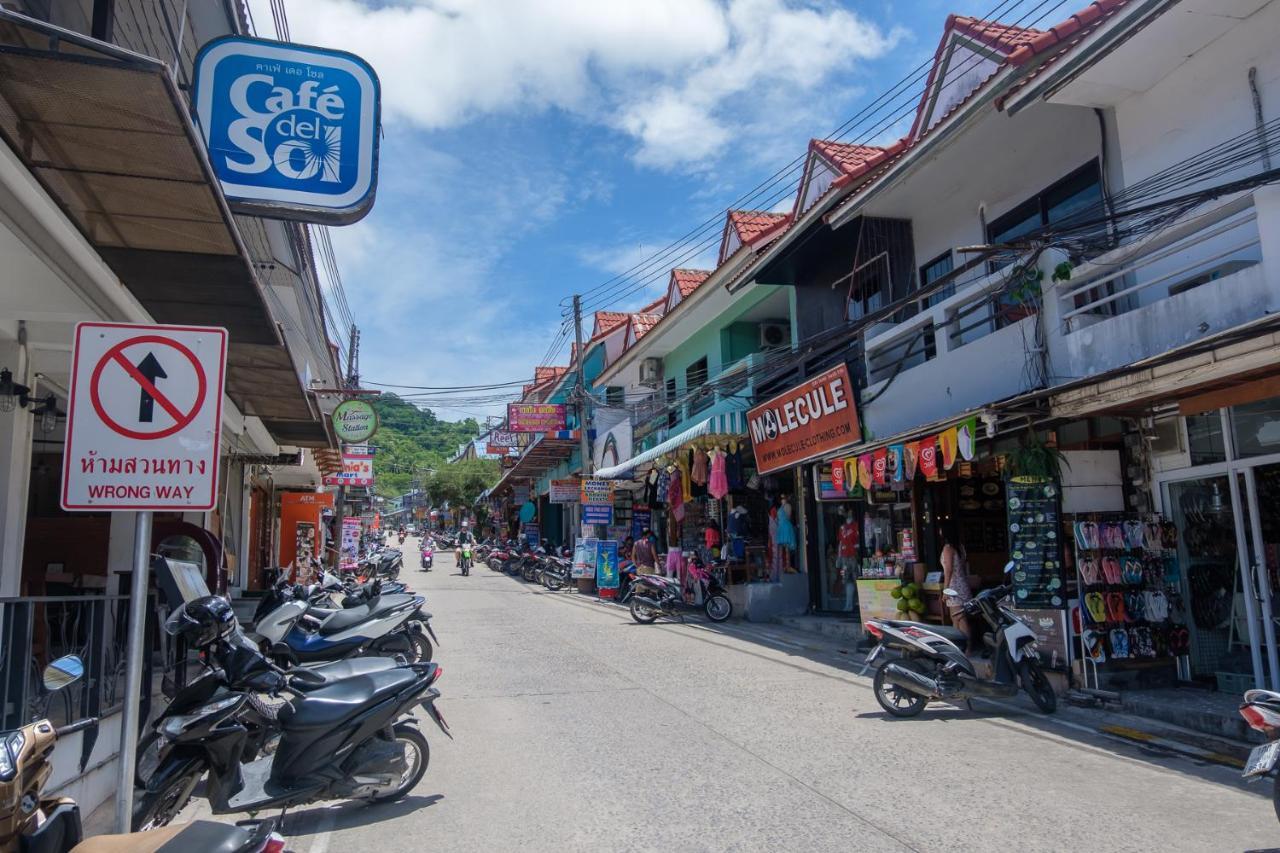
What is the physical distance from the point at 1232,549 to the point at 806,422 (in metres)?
6.23

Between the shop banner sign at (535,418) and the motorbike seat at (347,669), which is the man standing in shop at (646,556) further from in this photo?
the motorbike seat at (347,669)

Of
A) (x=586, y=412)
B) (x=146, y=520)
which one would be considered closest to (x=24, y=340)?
(x=146, y=520)

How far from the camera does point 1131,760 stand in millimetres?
6344

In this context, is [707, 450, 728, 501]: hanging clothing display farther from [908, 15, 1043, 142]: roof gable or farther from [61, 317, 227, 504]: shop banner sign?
[61, 317, 227, 504]: shop banner sign

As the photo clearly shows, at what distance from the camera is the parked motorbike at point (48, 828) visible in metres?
2.57

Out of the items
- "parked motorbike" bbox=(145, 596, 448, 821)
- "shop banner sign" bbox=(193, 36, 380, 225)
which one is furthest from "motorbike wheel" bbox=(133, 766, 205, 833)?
"shop banner sign" bbox=(193, 36, 380, 225)

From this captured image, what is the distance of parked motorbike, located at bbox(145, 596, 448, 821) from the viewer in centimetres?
467

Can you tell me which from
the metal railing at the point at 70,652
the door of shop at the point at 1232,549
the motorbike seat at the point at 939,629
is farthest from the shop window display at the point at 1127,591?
the metal railing at the point at 70,652

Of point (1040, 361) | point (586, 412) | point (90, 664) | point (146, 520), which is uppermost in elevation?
point (586, 412)

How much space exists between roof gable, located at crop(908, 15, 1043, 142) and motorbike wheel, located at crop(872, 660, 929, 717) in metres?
6.92

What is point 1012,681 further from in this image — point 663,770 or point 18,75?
point 18,75

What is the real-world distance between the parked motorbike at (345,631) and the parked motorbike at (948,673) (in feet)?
17.0

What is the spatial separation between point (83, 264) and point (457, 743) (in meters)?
4.54

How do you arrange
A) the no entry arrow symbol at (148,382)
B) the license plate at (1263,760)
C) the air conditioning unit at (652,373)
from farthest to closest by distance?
1. the air conditioning unit at (652,373)
2. the license plate at (1263,760)
3. the no entry arrow symbol at (148,382)
